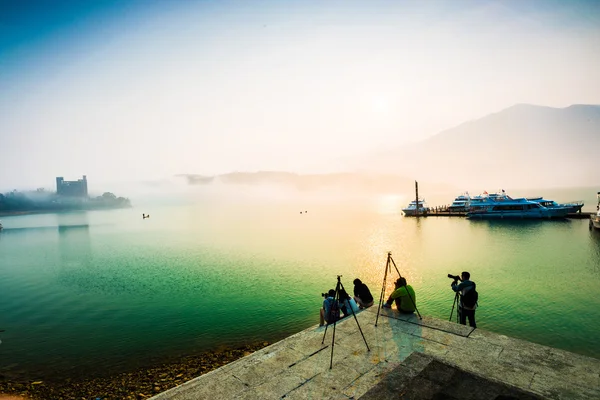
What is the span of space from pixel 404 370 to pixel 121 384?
39.2 ft

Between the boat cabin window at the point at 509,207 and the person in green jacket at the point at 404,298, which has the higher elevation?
the person in green jacket at the point at 404,298

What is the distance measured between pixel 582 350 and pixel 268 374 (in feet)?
48.4

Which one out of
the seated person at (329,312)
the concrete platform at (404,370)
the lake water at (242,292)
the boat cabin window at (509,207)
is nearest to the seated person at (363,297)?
the seated person at (329,312)

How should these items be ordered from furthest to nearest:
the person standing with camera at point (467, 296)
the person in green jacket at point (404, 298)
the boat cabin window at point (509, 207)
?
the boat cabin window at point (509, 207) < the person in green jacket at point (404, 298) < the person standing with camera at point (467, 296)

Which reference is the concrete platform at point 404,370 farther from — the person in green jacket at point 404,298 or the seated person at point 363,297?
the seated person at point 363,297

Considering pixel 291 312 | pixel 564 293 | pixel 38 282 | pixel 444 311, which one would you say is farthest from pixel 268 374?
pixel 38 282

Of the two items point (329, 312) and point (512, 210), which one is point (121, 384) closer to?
point (329, 312)

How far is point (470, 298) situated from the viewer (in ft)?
40.8

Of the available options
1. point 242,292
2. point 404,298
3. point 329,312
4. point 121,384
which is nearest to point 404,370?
point 329,312

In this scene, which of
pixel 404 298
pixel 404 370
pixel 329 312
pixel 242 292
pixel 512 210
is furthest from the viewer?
pixel 512 210

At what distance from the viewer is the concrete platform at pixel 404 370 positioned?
6.46m

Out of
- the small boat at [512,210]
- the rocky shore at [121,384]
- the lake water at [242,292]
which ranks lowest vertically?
the lake water at [242,292]

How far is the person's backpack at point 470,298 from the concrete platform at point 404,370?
1.61m

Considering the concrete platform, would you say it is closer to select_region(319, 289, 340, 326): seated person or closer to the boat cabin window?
select_region(319, 289, 340, 326): seated person
